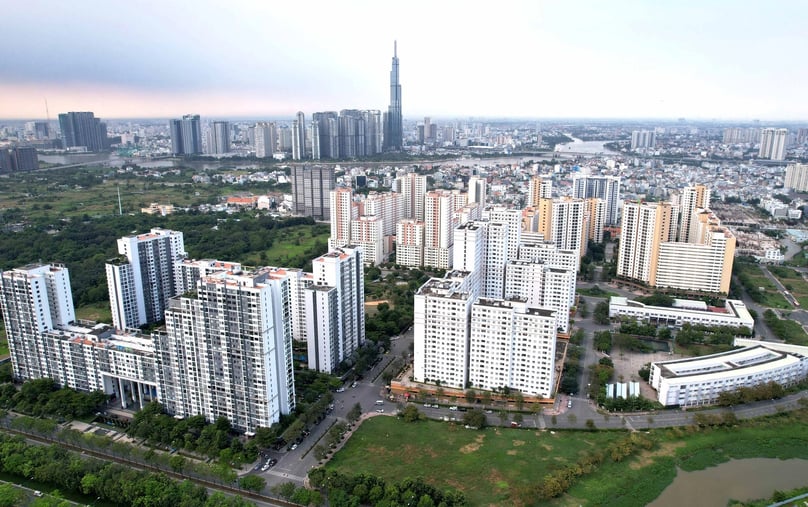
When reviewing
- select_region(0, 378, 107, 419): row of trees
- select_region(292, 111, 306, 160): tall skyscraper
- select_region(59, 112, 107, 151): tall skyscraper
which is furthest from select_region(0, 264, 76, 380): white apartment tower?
select_region(59, 112, 107, 151): tall skyscraper

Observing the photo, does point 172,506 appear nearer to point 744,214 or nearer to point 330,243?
point 330,243

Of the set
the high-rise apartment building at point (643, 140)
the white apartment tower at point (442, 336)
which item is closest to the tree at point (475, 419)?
the white apartment tower at point (442, 336)

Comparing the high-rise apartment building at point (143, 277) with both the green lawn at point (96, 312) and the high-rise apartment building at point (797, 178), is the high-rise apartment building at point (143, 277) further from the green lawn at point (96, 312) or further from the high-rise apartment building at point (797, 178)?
the high-rise apartment building at point (797, 178)

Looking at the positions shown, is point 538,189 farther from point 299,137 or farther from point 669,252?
point 299,137

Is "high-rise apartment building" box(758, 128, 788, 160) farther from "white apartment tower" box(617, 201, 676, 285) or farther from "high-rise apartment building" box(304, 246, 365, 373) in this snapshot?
"high-rise apartment building" box(304, 246, 365, 373)

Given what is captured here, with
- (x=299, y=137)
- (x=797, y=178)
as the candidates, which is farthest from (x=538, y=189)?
(x=299, y=137)

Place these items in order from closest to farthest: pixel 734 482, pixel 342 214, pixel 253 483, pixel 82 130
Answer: pixel 253 483 < pixel 734 482 < pixel 342 214 < pixel 82 130

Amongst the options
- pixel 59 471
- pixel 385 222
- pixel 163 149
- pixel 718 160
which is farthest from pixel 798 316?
pixel 163 149

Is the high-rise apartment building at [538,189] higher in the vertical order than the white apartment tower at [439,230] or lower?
higher
